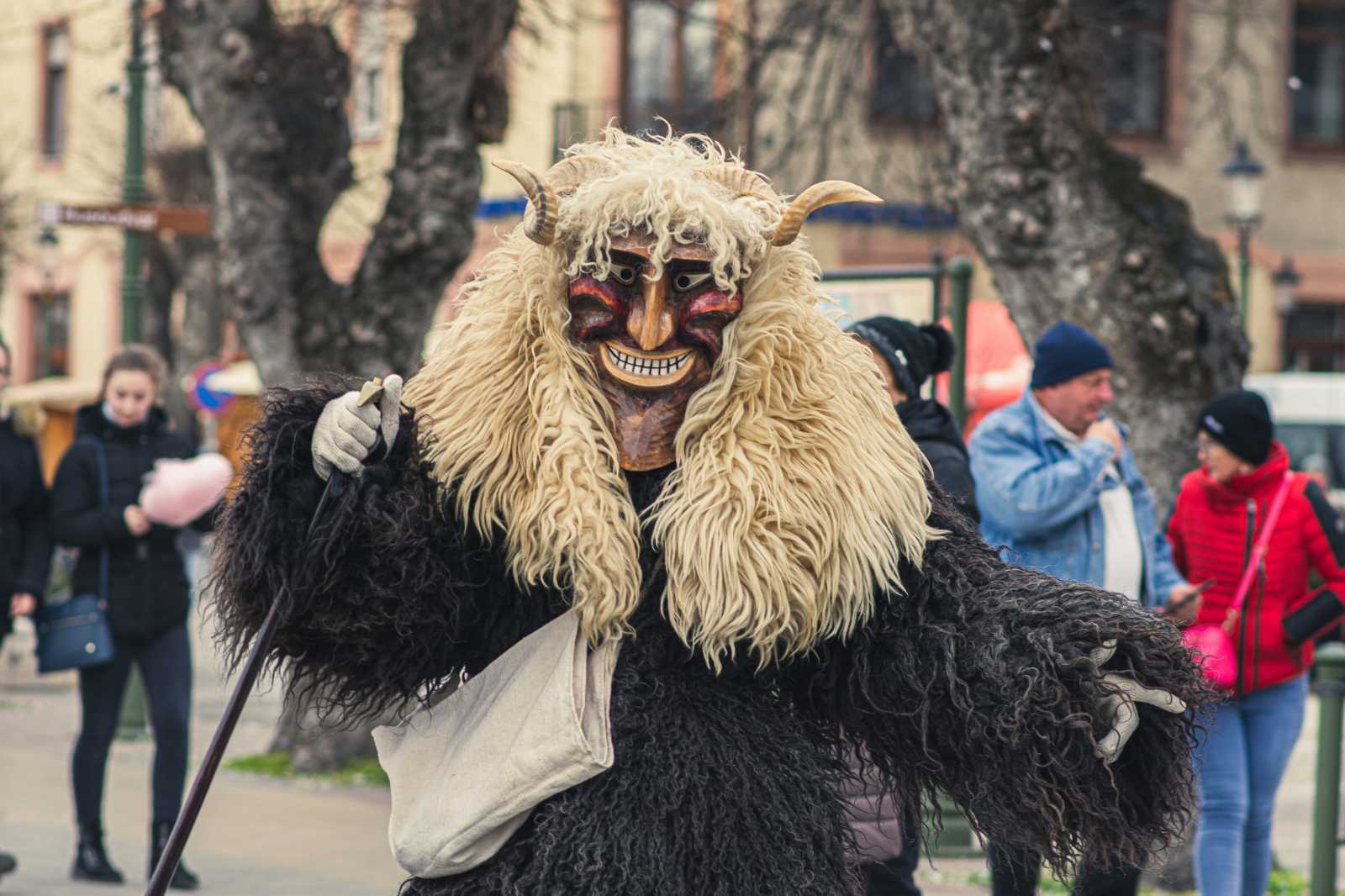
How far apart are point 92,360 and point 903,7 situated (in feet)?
82.1

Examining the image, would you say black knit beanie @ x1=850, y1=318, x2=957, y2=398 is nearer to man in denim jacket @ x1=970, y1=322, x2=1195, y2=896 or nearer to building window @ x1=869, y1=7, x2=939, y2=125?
man in denim jacket @ x1=970, y1=322, x2=1195, y2=896

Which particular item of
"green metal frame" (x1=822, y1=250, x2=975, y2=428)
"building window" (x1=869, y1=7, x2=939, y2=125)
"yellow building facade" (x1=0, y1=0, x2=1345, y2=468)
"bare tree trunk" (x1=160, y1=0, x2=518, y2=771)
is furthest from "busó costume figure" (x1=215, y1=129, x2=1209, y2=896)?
"yellow building facade" (x1=0, y1=0, x2=1345, y2=468)

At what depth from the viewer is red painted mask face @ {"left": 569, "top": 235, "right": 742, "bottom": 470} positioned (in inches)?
128

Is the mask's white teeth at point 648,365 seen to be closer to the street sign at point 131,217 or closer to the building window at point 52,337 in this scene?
the street sign at point 131,217

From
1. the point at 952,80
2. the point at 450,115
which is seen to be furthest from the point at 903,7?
the point at 450,115

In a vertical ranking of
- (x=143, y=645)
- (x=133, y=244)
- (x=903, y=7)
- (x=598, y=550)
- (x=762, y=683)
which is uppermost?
(x=903, y=7)

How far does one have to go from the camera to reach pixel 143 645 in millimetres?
6562

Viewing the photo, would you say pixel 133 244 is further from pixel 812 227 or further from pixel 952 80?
pixel 812 227

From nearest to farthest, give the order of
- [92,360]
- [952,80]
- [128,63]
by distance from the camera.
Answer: [952,80] < [128,63] < [92,360]

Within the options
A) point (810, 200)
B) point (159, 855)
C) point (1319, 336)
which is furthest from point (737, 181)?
point (1319, 336)

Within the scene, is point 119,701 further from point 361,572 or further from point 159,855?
point 361,572

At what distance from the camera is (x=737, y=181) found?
3410 mm

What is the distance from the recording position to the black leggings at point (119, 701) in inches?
255

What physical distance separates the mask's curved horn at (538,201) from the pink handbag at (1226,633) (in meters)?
2.62
